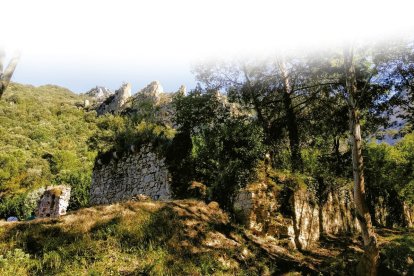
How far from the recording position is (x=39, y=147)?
48.9 meters

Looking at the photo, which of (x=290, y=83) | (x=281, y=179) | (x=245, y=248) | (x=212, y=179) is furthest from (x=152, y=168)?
(x=290, y=83)

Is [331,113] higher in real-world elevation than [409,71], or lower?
lower

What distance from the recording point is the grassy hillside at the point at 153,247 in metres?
6.70

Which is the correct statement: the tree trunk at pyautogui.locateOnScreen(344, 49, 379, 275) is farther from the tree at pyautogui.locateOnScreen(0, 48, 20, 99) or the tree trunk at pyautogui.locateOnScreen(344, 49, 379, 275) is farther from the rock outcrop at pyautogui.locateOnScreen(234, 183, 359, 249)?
the tree at pyautogui.locateOnScreen(0, 48, 20, 99)

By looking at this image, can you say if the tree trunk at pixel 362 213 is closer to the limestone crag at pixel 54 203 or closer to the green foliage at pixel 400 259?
the green foliage at pixel 400 259

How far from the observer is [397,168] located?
21.2 metres

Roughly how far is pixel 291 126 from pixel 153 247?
10958 millimetres

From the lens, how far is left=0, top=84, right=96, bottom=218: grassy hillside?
3769 cm

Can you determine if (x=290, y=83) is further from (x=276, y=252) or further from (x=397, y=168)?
(x=276, y=252)

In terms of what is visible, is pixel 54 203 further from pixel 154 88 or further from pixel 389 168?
pixel 154 88

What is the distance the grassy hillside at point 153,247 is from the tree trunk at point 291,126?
4660 mm

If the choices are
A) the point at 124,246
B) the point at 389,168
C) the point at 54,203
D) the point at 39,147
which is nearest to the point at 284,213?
the point at 124,246

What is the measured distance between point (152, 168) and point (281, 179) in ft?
17.6

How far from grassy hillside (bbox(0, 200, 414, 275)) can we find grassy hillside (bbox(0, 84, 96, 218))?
22452 mm
